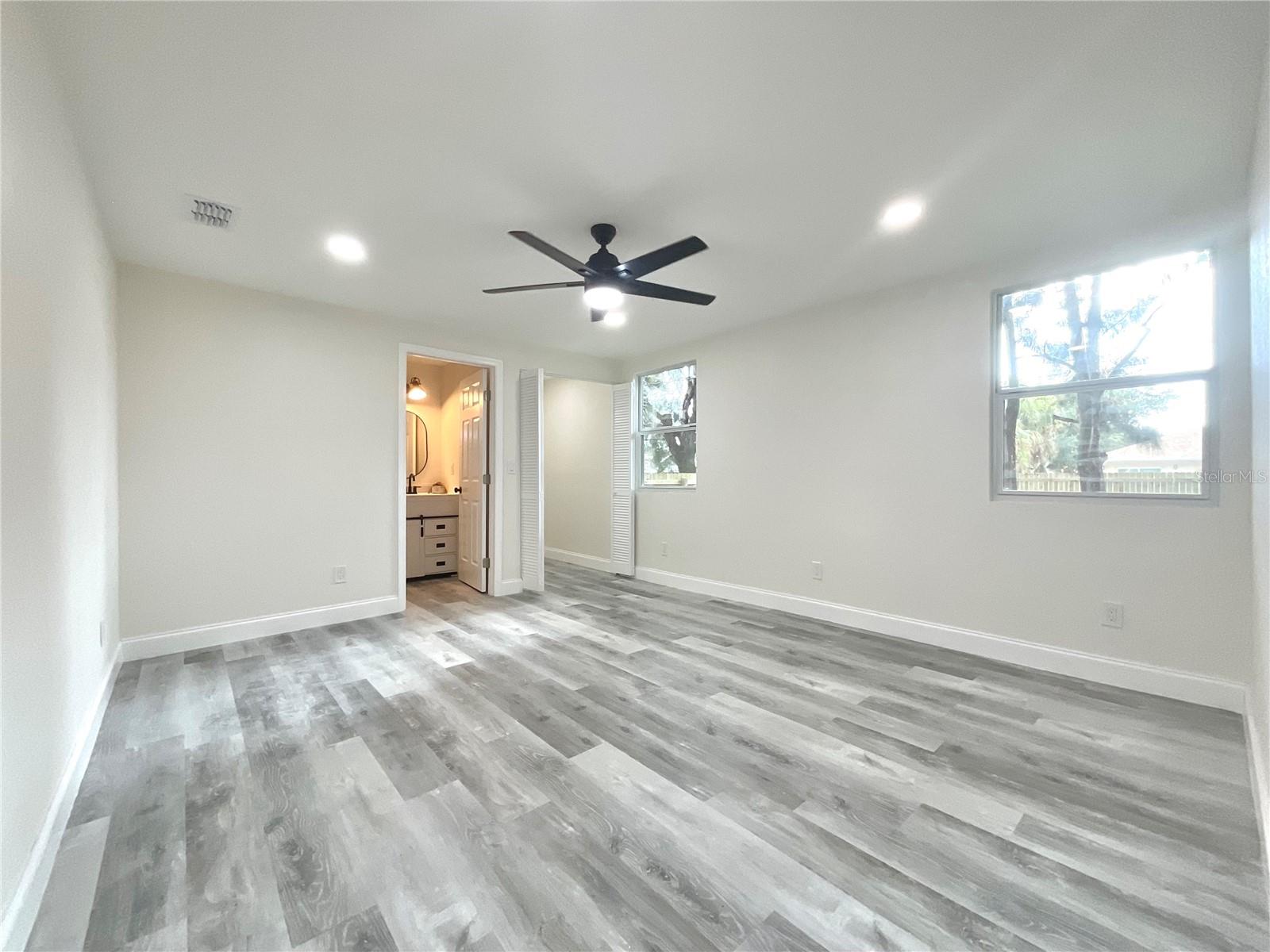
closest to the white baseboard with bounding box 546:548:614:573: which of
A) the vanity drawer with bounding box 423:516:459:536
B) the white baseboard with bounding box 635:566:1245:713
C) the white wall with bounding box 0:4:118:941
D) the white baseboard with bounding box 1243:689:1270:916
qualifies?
the vanity drawer with bounding box 423:516:459:536

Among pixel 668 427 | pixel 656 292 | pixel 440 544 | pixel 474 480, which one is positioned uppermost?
pixel 656 292

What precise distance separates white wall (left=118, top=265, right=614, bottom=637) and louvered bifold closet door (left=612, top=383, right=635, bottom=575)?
2.16 metres

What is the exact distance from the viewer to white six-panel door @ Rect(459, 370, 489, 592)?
4914 millimetres

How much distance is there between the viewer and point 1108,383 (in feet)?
9.09

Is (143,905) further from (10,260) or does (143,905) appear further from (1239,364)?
(1239,364)

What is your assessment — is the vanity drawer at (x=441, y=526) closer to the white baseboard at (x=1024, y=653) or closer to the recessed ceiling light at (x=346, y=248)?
the recessed ceiling light at (x=346, y=248)

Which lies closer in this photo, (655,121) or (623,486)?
(655,121)

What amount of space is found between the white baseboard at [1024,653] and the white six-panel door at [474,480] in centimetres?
251

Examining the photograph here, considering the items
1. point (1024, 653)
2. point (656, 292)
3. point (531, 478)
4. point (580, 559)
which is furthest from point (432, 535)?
point (1024, 653)

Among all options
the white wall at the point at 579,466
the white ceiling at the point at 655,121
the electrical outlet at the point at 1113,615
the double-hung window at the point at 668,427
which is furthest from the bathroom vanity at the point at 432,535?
the electrical outlet at the point at 1113,615

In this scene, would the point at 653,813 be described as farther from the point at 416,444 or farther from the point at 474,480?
the point at 416,444

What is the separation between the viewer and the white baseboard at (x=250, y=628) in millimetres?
3154

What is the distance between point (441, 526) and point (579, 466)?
1852mm

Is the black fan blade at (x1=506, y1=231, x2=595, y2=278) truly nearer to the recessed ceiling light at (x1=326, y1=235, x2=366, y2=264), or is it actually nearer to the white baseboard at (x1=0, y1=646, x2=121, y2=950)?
the recessed ceiling light at (x1=326, y1=235, x2=366, y2=264)
